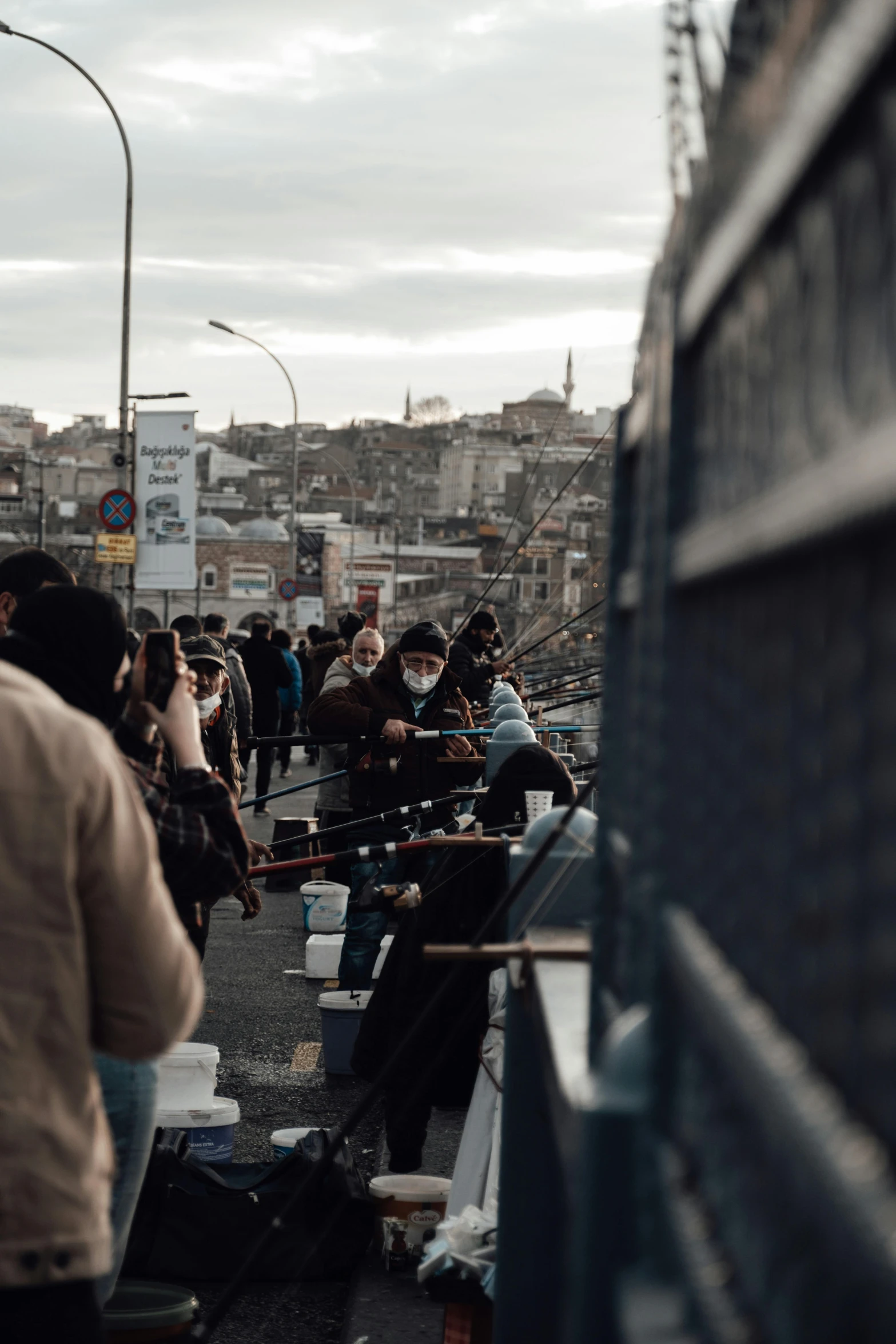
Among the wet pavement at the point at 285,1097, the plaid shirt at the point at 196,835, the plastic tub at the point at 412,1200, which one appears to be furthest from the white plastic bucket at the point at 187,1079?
the plaid shirt at the point at 196,835

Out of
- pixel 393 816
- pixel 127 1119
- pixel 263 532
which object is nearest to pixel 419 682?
pixel 393 816

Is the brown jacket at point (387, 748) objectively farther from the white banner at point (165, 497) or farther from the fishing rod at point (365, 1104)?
the white banner at point (165, 497)

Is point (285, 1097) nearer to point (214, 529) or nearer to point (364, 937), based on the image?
point (364, 937)

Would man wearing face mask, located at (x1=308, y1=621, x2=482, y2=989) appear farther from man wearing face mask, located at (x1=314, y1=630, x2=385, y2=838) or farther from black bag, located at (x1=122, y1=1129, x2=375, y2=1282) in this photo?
black bag, located at (x1=122, y1=1129, x2=375, y2=1282)

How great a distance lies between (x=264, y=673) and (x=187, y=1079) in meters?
11.4

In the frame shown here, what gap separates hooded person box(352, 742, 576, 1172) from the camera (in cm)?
516

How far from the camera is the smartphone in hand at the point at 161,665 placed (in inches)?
134

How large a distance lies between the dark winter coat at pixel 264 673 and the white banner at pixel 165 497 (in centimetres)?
493

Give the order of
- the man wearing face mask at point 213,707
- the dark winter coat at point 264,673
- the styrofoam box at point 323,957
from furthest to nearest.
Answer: the dark winter coat at point 264,673 < the styrofoam box at point 323,957 < the man wearing face mask at point 213,707

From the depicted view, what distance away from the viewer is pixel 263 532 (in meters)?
117

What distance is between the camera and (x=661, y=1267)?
1.39m

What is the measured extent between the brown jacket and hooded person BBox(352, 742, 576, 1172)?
9.06 ft

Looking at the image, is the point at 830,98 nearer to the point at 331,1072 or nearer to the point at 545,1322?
the point at 545,1322

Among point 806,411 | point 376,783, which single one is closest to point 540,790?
point 376,783
